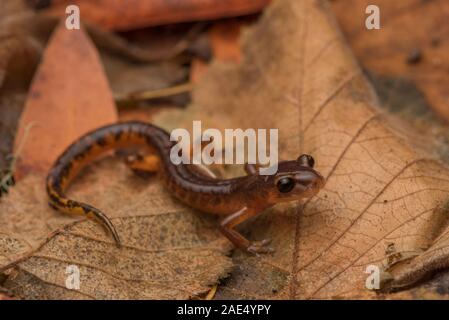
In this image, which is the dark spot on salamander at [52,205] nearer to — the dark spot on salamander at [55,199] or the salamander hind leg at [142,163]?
the dark spot on salamander at [55,199]

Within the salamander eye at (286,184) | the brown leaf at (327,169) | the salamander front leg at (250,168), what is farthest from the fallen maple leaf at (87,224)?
the salamander eye at (286,184)

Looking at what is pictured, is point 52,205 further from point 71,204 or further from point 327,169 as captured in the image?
point 327,169

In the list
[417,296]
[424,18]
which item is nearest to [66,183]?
[417,296]

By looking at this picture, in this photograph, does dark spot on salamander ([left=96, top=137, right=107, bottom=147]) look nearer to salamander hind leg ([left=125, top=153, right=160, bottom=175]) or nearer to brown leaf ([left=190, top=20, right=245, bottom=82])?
salamander hind leg ([left=125, top=153, right=160, bottom=175])

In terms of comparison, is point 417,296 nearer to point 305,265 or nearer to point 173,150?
point 305,265

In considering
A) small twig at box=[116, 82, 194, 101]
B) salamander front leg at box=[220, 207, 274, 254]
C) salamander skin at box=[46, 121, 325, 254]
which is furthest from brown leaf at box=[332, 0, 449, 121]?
salamander front leg at box=[220, 207, 274, 254]

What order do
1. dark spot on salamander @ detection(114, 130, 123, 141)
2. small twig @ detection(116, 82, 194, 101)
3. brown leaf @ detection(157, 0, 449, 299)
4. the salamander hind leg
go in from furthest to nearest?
small twig @ detection(116, 82, 194, 101) < dark spot on salamander @ detection(114, 130, 123, 141) < the salamander hind leg < brown leaf @ detection(157, 0, 449, 299)
